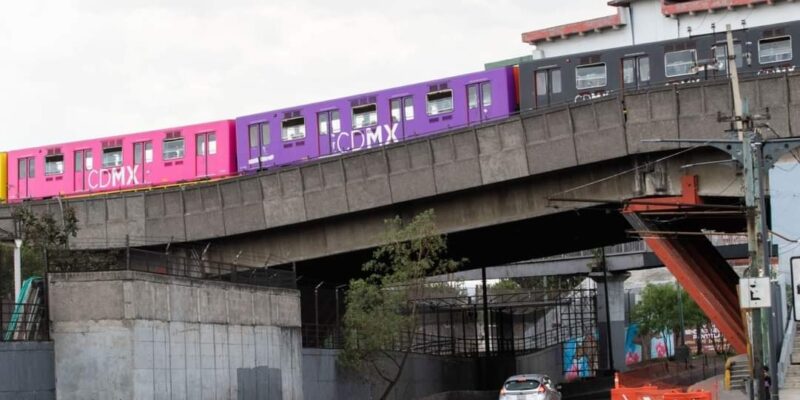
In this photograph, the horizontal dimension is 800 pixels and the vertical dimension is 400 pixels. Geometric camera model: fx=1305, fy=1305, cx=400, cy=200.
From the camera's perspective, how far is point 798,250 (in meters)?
44.5

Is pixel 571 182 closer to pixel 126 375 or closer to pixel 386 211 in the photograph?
pixel 386 211

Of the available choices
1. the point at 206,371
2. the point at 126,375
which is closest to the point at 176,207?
the point at 206,371

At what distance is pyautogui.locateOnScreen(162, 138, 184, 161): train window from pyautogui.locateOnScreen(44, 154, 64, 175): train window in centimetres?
592

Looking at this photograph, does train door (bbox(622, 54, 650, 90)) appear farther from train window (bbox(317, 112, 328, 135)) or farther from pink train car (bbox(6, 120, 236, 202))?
pink train car (bbox(6, 120, 236, 202))

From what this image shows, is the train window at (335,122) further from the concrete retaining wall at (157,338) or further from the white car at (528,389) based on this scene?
the white car at (528,389)

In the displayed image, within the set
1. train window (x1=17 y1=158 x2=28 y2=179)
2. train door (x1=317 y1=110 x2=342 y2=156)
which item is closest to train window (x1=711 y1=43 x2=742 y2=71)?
train door (x1=317 y1=110 x2=342 y2=156)

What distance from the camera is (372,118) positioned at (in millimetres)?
52406

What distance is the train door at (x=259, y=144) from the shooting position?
5544 cm

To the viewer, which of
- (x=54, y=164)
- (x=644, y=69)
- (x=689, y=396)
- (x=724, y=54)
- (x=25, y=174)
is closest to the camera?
(x=689, y=396)

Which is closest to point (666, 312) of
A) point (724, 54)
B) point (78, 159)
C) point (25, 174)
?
point (78, 159)

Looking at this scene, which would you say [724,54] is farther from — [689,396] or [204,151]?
[204,151]

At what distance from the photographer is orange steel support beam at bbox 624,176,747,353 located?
4619 cm

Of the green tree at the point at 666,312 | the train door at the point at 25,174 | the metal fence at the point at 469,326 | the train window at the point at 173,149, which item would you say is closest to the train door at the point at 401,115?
the metal fence at the point at 469,326

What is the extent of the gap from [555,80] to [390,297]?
1050cm
